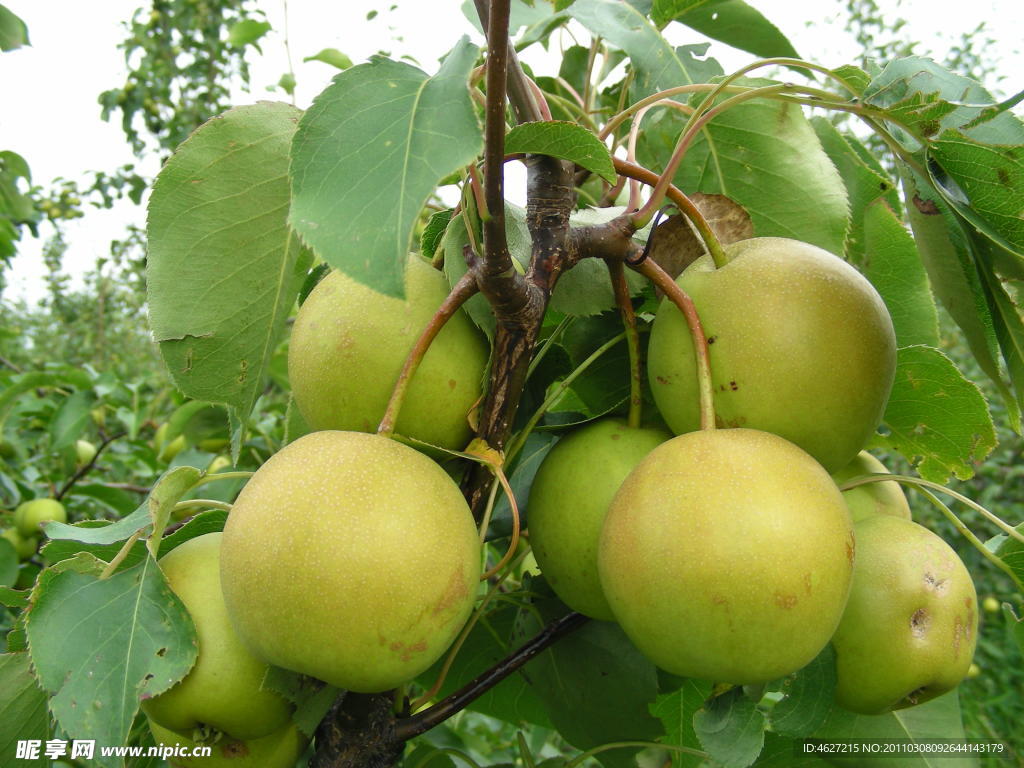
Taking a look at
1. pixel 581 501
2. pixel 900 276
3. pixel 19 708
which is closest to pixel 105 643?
pixel 19 708

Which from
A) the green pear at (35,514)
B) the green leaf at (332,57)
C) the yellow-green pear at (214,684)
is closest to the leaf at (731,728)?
the yellow-green pear at (214,684)

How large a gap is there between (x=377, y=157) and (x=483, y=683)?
70 centimetres

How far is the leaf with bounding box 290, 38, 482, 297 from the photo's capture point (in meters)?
0.69

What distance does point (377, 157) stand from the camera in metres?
0.74

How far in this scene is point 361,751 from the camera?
1.00m

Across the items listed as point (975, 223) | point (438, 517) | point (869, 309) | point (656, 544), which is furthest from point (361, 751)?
point (975, 223)

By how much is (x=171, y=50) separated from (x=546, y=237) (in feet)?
15.0

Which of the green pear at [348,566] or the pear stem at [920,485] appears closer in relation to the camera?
the green pear at [348,566]

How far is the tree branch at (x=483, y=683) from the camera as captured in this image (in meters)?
1.04

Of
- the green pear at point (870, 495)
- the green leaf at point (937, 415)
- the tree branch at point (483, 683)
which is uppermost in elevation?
the green leaf at point (937, 415)

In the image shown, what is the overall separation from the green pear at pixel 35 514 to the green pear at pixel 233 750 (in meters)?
1.63

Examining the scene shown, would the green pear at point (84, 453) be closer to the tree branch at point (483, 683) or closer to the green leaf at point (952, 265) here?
the tree branch at point (483, 683)

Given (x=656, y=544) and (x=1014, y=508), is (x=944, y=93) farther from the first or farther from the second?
(x=1014, y=508)

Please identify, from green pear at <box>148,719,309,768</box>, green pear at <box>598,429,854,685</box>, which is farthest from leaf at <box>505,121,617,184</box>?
green pear at <box>148,719,309,768</box>
